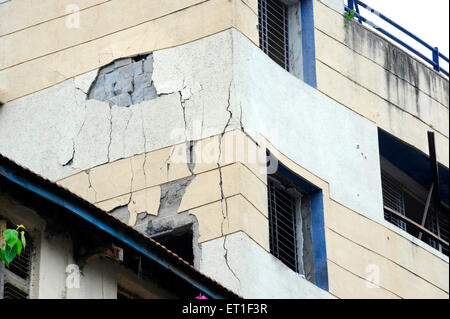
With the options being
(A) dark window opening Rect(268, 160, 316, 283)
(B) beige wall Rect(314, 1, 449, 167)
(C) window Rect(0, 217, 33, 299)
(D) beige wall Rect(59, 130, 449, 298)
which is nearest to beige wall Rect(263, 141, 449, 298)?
(D) beige wall Rect(59, 130, 449, 298)

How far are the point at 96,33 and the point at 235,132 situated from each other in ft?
10.8

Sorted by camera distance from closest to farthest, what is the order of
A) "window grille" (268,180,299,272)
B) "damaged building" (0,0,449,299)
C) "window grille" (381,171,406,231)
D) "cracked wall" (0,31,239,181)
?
"damaged building" (0,0,449,299)
"cracked wall" (0,31,239,181)
"window grille" (268,180,299,272)
"window grille" (381,171,406,231)

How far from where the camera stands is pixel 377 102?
23688 mm

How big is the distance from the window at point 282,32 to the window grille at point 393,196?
3.04m

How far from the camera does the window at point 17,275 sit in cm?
1347

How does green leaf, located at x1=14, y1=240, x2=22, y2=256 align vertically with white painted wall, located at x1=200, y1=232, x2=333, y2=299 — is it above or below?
below

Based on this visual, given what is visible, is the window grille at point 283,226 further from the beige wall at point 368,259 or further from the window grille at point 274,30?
the window grille at point 274,30

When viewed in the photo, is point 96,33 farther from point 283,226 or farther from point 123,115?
point 283,226

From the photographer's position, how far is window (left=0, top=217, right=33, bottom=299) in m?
13.5

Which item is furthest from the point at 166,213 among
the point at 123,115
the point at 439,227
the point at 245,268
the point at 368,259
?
Answer: the point at 439,227

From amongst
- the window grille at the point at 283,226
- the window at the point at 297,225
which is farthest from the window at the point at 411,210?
the window grille at the point at 283,226

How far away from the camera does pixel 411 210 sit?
83.4 ft

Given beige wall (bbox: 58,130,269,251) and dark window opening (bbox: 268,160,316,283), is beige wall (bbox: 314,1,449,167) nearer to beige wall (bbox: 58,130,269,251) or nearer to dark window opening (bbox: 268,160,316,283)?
dark window opening (bbox: 268,160,316,283)

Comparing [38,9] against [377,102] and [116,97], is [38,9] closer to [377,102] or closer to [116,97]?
[116,97]
